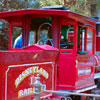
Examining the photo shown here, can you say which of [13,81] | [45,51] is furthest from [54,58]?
[13,81]

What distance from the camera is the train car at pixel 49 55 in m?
3.49

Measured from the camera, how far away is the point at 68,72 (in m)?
5.26

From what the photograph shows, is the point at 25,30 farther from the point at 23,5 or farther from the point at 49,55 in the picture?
the point at 23,5

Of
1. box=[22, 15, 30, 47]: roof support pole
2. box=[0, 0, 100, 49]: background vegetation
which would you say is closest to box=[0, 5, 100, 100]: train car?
box=[22, 15, 30, 47]: roof support pole

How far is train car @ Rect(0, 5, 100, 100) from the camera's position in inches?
137

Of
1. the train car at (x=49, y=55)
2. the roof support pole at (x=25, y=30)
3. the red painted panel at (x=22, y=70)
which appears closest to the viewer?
the red painted panel at (x=22, y=70)

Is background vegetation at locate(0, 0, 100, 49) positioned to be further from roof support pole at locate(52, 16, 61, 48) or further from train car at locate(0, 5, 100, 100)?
roof support pole at locate(52, 16, 61, 48)

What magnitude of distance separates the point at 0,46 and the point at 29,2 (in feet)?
Result: 10.2

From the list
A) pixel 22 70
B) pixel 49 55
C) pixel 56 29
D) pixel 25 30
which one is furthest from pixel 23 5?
pixel 22 70

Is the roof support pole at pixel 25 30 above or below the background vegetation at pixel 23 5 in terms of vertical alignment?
below

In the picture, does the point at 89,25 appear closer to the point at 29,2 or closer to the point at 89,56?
the point at 89,56

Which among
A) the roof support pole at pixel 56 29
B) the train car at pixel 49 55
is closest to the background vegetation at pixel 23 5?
the train car at pixel 49 55

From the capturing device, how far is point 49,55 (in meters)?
4.31

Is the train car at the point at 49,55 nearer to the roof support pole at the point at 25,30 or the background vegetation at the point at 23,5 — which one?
the roof support pole at the point at 25,30
